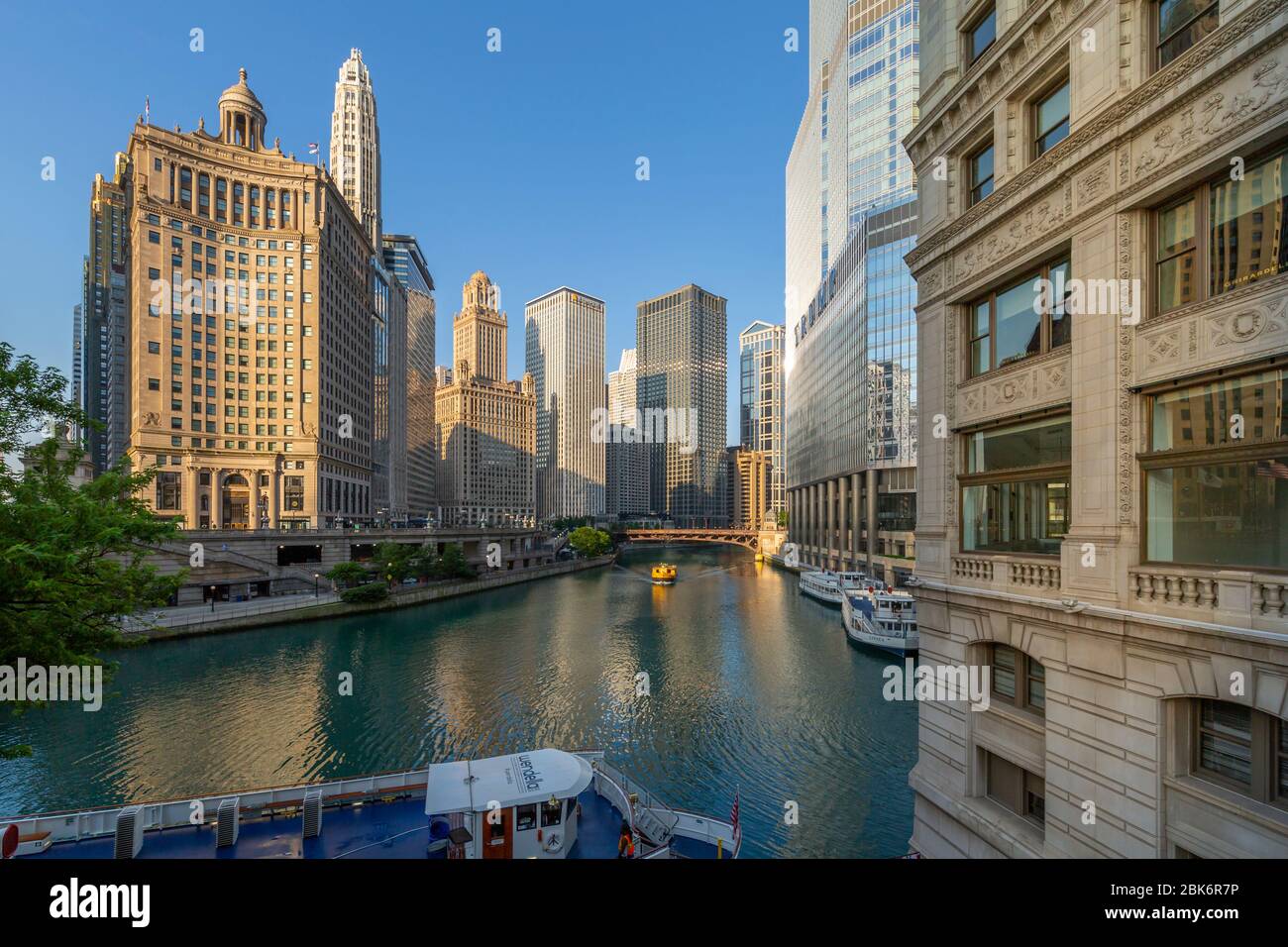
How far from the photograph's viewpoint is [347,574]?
68188mm

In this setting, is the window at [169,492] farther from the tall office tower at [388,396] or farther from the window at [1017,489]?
the window at [1017,489]

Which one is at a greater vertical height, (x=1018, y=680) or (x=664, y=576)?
(x=1018, y=680)

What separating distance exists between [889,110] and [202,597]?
103m

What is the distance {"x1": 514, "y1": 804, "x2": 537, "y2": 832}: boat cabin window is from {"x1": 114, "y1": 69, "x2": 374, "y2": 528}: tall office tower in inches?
3255

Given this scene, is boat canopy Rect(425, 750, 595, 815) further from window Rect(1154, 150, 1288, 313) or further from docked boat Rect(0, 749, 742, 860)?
window Rect(1154, 150, 1288, 313)

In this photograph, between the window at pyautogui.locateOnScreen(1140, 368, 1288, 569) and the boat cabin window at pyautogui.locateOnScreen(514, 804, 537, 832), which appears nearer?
the window at pyautogui.locateOnScreen(1140, 368, 1288, 569)

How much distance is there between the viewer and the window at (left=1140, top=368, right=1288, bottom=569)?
7605 mm

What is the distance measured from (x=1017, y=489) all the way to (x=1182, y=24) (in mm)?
7795

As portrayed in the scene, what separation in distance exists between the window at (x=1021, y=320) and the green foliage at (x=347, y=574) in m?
70.9

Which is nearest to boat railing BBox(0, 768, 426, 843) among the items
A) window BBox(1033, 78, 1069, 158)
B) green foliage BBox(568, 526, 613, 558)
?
window BBox(1033, 78, 1069, 158)

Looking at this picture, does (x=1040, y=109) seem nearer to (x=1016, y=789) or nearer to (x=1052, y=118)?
(x=1052, y=118)

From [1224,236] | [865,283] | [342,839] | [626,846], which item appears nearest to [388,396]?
[865,283]
